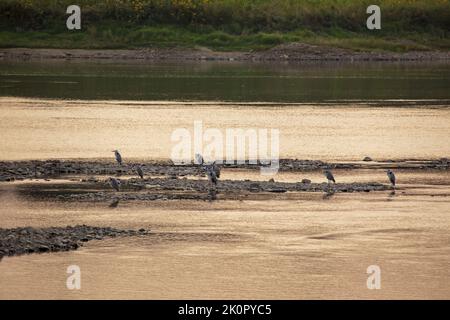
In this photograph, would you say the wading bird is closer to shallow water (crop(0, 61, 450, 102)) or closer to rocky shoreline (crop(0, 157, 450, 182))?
rocky shoreline (crop(0, 157, 450, 182))

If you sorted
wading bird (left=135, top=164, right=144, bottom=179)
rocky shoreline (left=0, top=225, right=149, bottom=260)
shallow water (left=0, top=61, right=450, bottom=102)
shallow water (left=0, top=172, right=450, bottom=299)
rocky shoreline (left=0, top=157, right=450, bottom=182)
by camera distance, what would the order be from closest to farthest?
shallow water (left=0, top=172, right=450, bottom=299)
rocky shoreline (left=0, top=225, right=149, bottom=260)
wading bird (left=135, top=164, right=144, bottom=179)
rocky shoreline (left=0, top=157, right=450, bottom=182)
shallow water (left=0, top=61, right=450, bottom=102)

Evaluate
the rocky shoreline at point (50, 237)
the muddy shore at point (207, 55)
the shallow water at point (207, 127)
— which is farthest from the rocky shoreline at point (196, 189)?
the muddy shore at point (207, 55)

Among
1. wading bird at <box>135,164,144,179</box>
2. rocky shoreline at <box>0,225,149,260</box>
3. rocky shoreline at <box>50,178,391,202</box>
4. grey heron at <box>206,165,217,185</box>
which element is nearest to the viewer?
rocky shoreline at <box>0,225,149,260</box>

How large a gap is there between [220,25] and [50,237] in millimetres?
73863

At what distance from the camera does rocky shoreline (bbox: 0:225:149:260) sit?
26.1m

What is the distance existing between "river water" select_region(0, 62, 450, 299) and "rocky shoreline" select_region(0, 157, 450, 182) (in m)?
1.03

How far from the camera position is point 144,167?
122ft

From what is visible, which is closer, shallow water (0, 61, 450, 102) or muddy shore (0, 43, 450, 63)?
shallow water (0, 61, 450, 102)

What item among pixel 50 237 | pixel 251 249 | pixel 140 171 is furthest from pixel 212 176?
pixel 50 237

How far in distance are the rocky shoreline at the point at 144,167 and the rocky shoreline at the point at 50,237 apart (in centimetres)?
748

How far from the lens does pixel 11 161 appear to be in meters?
38.0

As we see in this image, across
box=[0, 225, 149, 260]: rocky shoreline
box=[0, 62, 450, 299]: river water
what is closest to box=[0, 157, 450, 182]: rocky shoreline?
box=[0, 62, 450, 299]: river water
